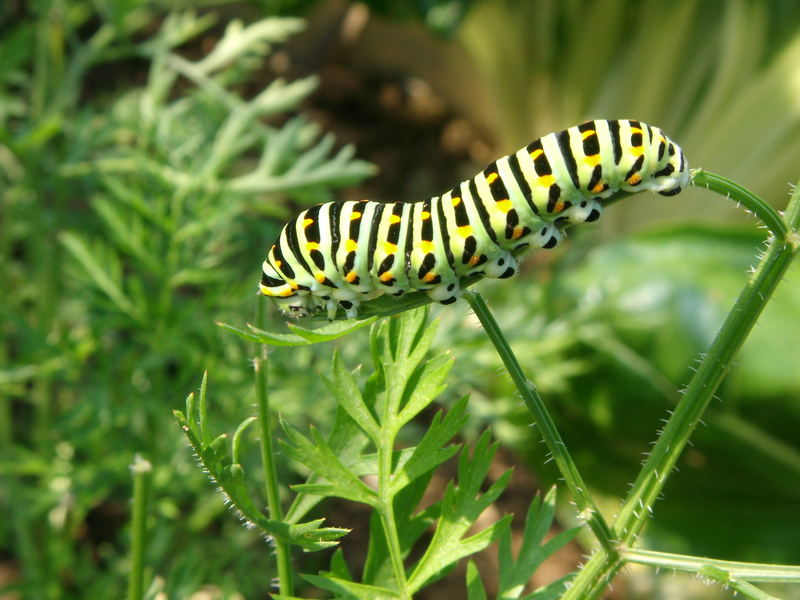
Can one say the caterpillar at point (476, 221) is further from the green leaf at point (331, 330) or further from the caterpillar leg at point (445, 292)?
the green leaf at point (331, 330)

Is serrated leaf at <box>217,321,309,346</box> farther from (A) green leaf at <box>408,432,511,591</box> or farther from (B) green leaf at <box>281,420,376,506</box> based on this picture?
(A) green leaf at <box>408,432,511,591</box>

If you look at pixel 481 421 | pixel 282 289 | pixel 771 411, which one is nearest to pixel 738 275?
pixel 771 411

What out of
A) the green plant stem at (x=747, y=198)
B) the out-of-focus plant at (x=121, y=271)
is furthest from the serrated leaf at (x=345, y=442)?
the out-of-focus plant at (x=121, y=271)

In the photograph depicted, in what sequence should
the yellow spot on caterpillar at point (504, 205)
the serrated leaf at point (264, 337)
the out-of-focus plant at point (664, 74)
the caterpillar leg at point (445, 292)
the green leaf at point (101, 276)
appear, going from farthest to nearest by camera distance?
the out-of-focus plant at point (664, 74)
the green leaf at point (101, 276)
the yellow spot on caterpillar at point (504, 205)
the caterpillar leg at point (445, 292)
the serrated leaf at point (264, 337)

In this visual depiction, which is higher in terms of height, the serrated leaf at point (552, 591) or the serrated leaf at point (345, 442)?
the serrated leaf at point (345, 442)

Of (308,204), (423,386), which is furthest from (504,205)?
(308,204)

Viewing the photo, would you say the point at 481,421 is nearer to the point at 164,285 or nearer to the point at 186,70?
the point at 164,285

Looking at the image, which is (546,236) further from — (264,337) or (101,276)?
(101,276)

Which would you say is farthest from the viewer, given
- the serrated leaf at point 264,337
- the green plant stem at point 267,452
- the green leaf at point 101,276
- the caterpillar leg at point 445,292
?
the green leaf at point 101,276
